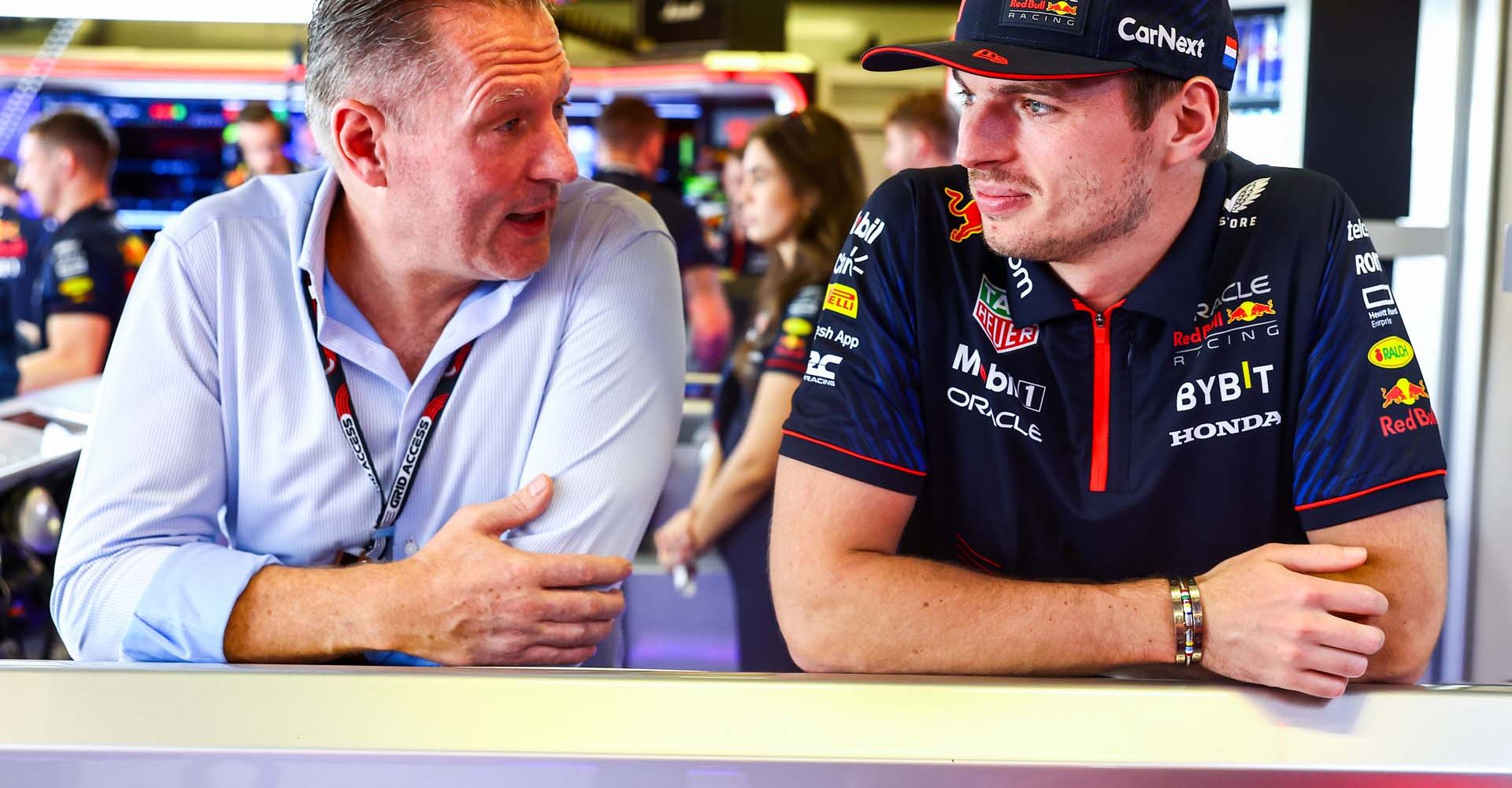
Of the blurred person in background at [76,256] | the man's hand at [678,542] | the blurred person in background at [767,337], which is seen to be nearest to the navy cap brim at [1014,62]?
the blurred person in background at [767,337]

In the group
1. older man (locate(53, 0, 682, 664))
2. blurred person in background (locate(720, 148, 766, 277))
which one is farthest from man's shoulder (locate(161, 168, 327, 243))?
blurred person in background (locate(720, 148, 766, 277))

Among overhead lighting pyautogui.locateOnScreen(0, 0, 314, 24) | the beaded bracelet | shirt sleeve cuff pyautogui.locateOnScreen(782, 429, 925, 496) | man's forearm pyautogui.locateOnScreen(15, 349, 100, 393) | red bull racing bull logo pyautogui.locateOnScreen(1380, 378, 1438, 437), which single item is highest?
overhead lighting pyautogui.locateOnScreen(0, 0, 314, 24)

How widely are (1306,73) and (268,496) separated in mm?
2259

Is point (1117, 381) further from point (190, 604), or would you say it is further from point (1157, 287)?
point (190, 604)

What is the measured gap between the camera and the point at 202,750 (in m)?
0.83

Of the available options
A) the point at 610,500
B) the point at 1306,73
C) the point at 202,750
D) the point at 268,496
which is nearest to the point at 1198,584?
the point at 610,500

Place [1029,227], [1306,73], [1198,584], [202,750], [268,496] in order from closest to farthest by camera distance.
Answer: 1. [202,750]
2. [1198,584]
3. [1029,227]
4. [268,496]
5. [1306,73]

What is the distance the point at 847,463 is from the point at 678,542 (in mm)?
1879

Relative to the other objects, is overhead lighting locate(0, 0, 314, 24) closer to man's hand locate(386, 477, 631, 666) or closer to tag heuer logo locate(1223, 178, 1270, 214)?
man's hand locate(386, 477, 631, 666)

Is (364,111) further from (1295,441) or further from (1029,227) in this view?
(1295,441)

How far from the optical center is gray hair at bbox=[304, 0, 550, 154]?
1348 mm

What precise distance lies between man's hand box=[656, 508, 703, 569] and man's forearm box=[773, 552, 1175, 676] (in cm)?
180

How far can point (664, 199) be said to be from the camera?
4207 millimetres

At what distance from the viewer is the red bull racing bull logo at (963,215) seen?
54.7 inches
